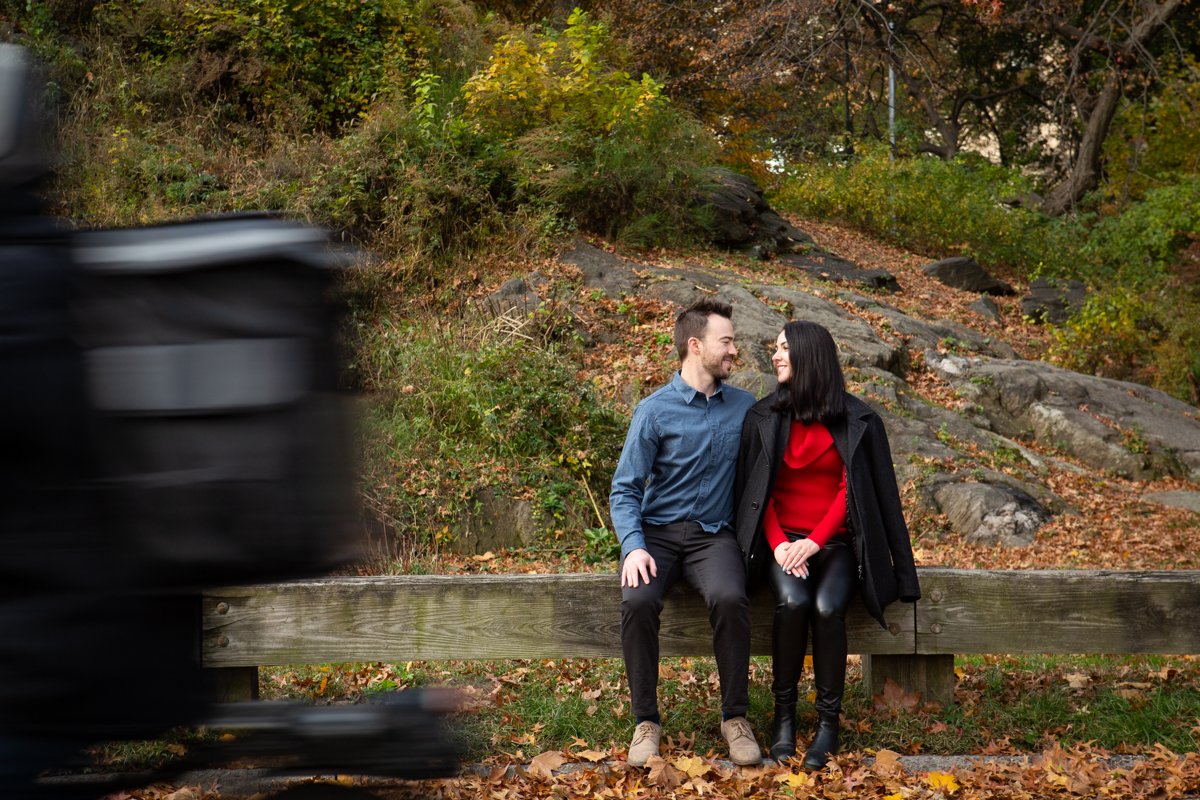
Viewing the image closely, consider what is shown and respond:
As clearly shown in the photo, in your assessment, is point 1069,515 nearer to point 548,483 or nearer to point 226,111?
point 548,483

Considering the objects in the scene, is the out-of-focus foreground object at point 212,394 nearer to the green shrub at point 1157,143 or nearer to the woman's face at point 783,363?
the woman's face at point 783,363

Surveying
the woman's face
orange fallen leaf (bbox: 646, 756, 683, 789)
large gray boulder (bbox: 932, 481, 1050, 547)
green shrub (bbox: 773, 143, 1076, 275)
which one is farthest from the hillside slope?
green shrub (bbox: 773, 143, 1076, 275)

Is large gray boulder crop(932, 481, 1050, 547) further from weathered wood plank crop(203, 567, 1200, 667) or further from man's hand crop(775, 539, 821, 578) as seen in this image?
man's hand crop(775, 539, 821, 578)

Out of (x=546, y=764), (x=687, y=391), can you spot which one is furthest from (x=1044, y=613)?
(x=546, y=764)

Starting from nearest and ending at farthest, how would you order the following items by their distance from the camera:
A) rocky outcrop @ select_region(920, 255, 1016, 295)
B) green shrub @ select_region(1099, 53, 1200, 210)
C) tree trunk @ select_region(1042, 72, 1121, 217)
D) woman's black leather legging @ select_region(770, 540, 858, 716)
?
woman's black leather legging @ select_region(770, 540, 858, 716), rocky outcrop @ select_region(920, 255, 1016, 295), green shrub @ select_region(1099, 53, 1200, 210), tree trunk @ select_region(1042, 72, 1121, 217)

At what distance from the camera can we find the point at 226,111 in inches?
561

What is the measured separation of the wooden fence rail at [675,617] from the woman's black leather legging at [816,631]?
9.9 inches

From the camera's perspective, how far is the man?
4.38 m

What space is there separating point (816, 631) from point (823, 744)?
0.44m

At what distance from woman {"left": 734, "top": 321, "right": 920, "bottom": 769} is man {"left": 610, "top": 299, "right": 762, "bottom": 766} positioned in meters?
0.14

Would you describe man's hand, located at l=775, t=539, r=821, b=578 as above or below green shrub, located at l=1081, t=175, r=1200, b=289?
below

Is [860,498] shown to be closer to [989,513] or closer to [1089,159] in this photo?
[989,513]

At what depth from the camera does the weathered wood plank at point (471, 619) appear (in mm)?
4543

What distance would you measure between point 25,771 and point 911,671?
4.03m
